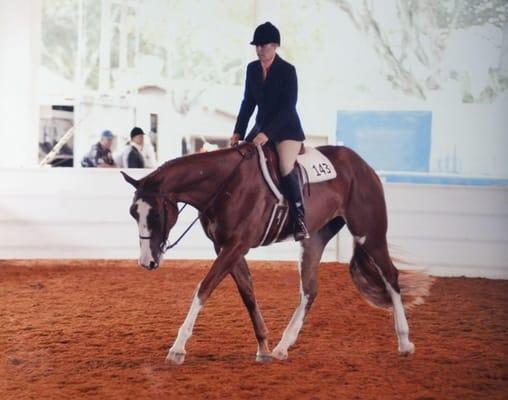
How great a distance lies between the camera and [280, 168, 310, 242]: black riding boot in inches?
173

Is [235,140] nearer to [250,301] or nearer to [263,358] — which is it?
[250,301]

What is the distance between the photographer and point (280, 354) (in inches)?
174

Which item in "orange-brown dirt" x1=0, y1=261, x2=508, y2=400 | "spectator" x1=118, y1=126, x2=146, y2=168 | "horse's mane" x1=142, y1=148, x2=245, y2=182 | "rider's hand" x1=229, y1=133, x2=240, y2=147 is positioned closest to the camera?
"orange-brown dirt" x1=0, y1=261, x2=508, y2=400

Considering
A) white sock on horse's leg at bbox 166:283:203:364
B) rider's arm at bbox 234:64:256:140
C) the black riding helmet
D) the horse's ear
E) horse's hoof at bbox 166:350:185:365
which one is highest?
the black riding helmet

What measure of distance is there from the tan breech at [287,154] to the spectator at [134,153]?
5.73 meters

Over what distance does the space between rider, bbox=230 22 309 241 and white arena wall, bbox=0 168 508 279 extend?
12.9ft

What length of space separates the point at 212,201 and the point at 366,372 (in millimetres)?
1249

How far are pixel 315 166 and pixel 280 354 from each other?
115 centimetres

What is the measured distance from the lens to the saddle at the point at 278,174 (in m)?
4.39

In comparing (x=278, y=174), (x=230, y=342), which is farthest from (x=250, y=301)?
(x=278, y=174)

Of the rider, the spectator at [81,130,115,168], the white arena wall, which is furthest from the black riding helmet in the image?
the spectator at [81,130,115,168]

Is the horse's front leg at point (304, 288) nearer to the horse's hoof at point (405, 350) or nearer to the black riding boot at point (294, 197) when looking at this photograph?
the black riding boot at point (294, 197)

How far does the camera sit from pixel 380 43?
10.9 meters

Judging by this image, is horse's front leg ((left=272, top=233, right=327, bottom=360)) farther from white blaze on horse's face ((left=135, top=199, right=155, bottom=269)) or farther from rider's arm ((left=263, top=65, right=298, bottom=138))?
white blaze on horse's face ((left=135, top=199, right=155, bottom=269))
